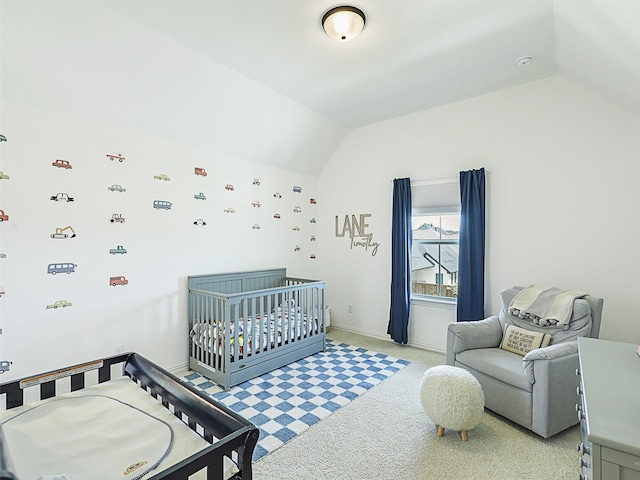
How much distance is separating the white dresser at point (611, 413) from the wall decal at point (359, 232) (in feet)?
9.49

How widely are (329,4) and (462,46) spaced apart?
1.16 metres

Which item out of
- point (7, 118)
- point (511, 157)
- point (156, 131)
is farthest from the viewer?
point (511, 157)

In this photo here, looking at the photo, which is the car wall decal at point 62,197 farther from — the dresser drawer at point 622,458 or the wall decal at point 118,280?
the dresser drawer at point 622,458

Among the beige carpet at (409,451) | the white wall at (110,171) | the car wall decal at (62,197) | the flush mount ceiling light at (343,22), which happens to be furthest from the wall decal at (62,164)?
the beige carpet at (409,451)

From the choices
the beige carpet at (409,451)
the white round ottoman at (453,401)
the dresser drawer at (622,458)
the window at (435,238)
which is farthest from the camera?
the window at (435,238)

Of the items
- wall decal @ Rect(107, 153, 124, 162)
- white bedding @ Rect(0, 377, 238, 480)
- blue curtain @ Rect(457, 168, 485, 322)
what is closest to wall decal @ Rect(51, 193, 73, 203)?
wall decal @ Rect(107, 153, 124, 162)

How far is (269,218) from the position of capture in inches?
165

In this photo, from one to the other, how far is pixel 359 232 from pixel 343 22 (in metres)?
2.68

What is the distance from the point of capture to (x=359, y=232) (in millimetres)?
4430

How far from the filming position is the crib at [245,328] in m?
2.84

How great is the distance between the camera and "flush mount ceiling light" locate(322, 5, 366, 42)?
2074 millimetres

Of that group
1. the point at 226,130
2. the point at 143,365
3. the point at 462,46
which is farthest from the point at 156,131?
the point at 462,46

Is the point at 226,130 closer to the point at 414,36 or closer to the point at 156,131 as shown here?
the point at 156,131

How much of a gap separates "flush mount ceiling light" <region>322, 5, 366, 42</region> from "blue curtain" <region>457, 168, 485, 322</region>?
76.7 inches
